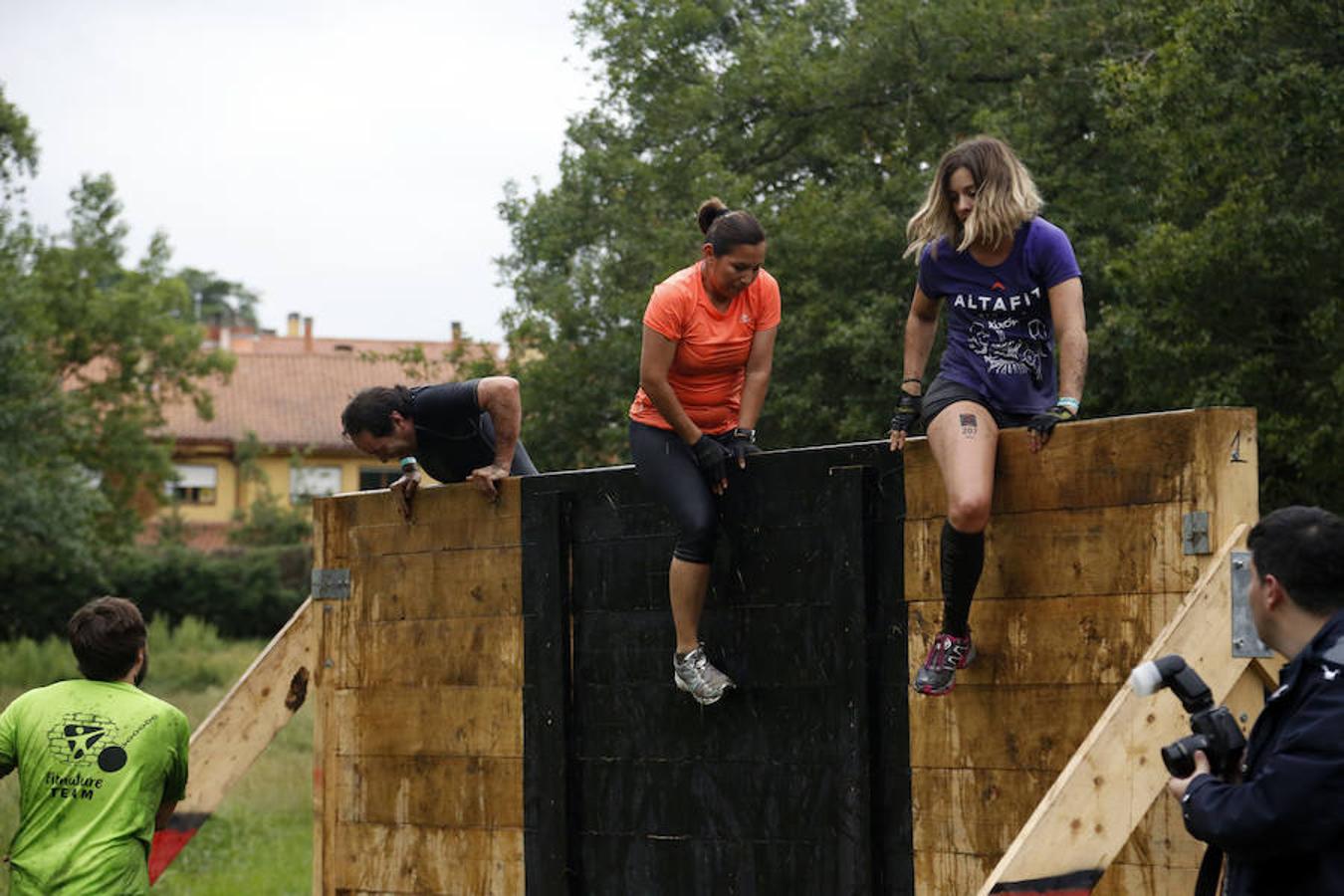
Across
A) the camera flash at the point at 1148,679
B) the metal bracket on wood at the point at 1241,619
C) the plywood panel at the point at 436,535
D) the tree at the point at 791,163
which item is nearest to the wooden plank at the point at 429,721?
the plywood panel at the point at 436,535

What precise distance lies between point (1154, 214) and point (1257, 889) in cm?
1617

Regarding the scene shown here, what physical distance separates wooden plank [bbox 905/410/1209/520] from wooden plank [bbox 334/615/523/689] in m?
2.01

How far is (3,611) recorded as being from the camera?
130 ft

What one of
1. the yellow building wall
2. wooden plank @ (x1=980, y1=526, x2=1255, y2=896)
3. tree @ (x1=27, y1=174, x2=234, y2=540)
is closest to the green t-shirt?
wooden plank @ (x1=980, y1=526, x2=1255, y2=896)

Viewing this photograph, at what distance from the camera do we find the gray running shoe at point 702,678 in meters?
5.80

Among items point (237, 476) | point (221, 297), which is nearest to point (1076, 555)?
point (237, 476)

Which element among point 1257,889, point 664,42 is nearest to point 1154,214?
point 664,42

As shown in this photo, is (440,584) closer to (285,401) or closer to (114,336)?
(114,336)

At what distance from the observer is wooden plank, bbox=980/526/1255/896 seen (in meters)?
4.42

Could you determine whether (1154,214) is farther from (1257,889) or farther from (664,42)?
(1257,889)

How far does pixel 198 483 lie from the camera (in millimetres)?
A: 57906

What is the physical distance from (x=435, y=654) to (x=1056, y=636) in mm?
2802

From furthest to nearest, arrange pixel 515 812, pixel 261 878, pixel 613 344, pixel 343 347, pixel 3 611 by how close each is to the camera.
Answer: pixel 343 347 → pixel 3 611 → pixel 613 344 → pixel 261 878 → pixel 515 812

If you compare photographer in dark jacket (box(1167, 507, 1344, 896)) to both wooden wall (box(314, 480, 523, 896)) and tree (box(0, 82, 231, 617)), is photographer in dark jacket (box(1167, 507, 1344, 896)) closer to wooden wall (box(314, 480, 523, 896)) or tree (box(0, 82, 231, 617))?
wooden wall (box(314, 480, 523, 896))
